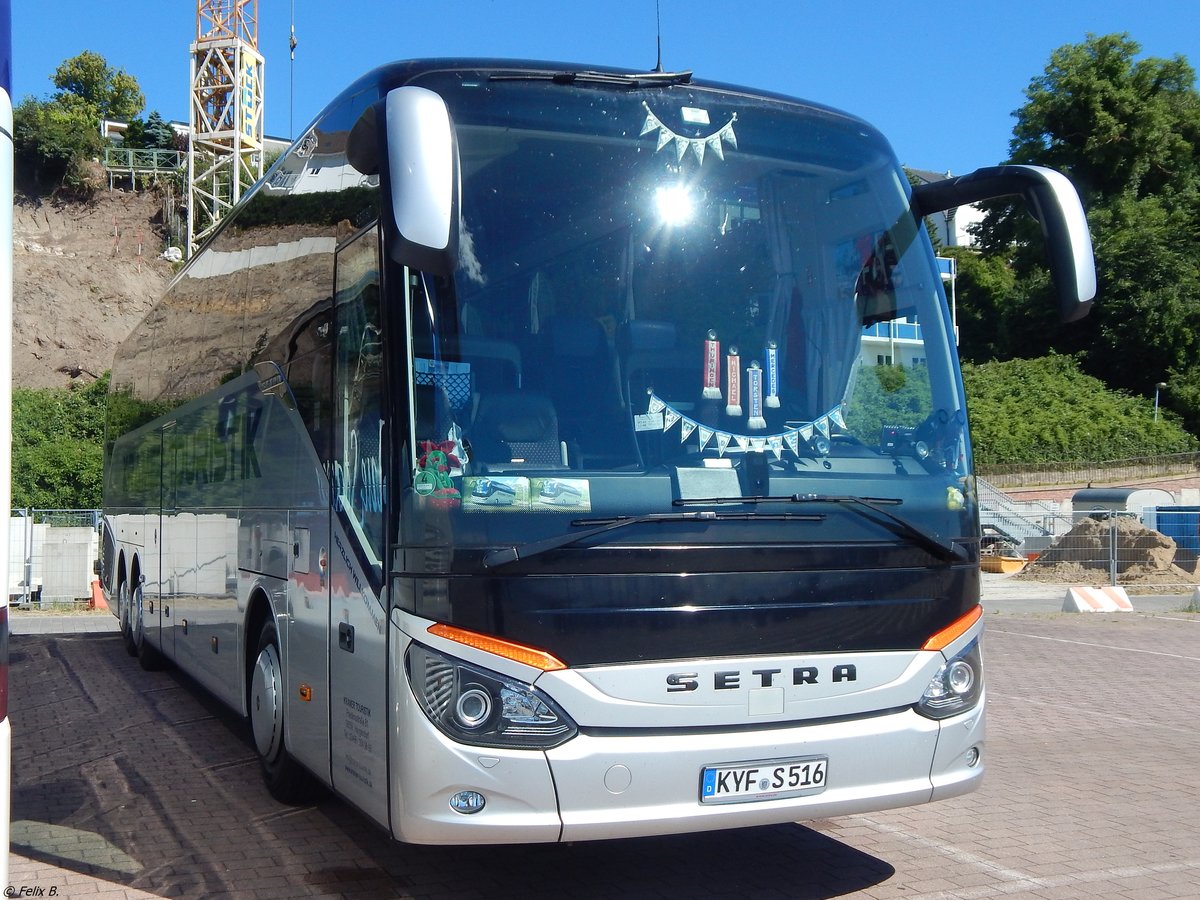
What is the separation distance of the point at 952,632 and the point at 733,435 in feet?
4.18

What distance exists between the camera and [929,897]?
5.39 m

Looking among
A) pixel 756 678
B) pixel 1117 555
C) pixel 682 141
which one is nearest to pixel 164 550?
pixel 682 141

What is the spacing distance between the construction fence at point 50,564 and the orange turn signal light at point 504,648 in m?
18.0

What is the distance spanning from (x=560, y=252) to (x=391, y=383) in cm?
84

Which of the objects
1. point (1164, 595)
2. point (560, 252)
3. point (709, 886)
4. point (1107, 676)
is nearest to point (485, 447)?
point (560, 252)

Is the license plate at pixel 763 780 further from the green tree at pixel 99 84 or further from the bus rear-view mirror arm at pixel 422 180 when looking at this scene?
the green tree at pixel 99 84

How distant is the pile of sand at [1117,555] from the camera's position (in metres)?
24.0

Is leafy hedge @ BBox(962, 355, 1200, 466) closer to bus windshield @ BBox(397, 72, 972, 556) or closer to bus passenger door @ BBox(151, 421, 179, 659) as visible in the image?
bus passenger door @ BBox(151, 421, 179, 659)

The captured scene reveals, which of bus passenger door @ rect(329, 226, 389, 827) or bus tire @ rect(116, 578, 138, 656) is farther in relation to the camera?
bus tire @ rect(116, 578, 138, 656)

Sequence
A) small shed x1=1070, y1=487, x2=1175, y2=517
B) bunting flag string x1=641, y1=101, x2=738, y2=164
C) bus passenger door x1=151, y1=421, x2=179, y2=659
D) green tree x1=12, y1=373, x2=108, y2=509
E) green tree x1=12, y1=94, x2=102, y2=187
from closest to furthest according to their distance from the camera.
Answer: bunting flag string x1=641, y1=101, x2=738, y2=164
bus passenger door x1=151, y1=421, x2=179, y2=659
small shed x1=1070, y1=487, x2=1175, y2=517
green tree x1=12, y1=373, x2=108, y2=509
green tree x1=12, y1=94, x2=102, y2=187

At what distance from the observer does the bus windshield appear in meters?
4.71

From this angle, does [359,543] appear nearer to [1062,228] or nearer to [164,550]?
[1062,228]

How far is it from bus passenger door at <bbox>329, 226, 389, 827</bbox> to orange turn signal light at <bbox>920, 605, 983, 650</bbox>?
2224 millimetres

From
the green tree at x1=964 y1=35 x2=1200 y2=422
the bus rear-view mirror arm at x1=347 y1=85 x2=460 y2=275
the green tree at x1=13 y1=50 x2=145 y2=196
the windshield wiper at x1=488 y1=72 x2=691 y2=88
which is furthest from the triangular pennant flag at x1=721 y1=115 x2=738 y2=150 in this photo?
the green tree at x1=964 y1=35 x2=1200 y2=422
